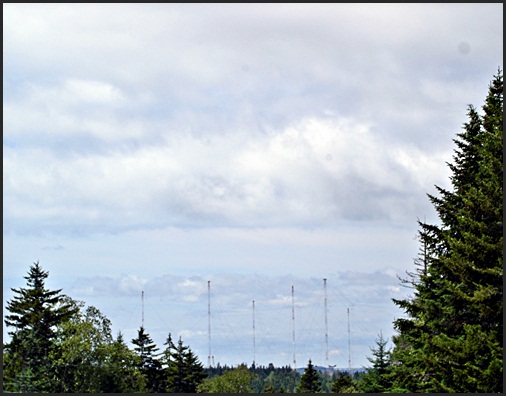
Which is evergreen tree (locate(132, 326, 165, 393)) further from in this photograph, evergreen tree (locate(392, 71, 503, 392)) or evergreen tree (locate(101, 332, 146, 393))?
evergreen tree (locate(392, 71, 503, 392))

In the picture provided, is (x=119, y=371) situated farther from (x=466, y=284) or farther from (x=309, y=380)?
(x=466, y=284)

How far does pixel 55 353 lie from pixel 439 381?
52.3 m

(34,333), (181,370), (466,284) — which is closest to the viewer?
(466,284)

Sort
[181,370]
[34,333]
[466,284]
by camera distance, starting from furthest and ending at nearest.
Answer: [181,370]
[34,333]
[466,284]

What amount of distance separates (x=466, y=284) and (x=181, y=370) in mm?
76494

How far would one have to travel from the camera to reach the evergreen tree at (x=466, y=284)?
31.8 m

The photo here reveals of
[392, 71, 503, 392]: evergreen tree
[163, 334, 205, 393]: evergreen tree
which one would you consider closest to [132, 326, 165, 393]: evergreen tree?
[163, 334, 205, 393]: evergreen tree

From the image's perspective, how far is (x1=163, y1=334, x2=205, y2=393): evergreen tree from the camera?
10475 cm

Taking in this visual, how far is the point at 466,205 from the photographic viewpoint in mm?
36000

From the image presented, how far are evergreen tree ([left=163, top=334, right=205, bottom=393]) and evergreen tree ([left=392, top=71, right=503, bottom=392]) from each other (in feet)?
224

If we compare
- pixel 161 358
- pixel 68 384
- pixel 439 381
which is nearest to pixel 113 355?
pixel 68 384

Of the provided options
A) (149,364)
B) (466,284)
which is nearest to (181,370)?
(149,364)

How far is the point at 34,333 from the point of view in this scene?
77.6m

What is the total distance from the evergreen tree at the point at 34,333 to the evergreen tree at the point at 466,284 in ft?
148
